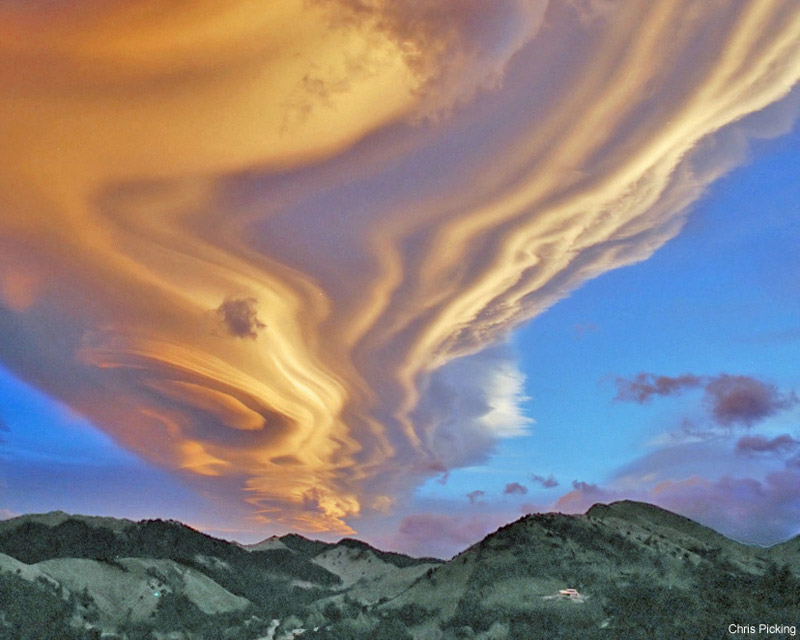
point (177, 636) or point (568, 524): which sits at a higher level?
point (568, 524)

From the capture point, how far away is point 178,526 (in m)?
148

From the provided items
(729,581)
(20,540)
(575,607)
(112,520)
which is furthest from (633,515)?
(20,540)

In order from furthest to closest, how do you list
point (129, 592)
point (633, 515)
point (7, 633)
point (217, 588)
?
point (633, 515) → point (217, 588) → point (129, 592) → point (7, 633)

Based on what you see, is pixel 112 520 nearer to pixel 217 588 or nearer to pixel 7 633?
pixel 217 588

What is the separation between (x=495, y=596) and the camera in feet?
244

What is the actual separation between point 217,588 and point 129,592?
15445 millimetres

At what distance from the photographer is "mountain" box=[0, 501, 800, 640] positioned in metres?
64.8

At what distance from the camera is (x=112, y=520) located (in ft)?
468

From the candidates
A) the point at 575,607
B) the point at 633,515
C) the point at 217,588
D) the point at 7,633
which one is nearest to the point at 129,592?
the point at 217,588

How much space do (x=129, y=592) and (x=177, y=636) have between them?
50.7 ft

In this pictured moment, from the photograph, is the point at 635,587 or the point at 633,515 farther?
the point at 633,515

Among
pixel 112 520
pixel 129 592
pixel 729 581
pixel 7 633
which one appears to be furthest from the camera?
pixel 112 520

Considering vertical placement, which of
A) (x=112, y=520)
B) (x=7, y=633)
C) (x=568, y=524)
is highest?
(x=112, y=520)

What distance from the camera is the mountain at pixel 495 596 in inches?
2549
